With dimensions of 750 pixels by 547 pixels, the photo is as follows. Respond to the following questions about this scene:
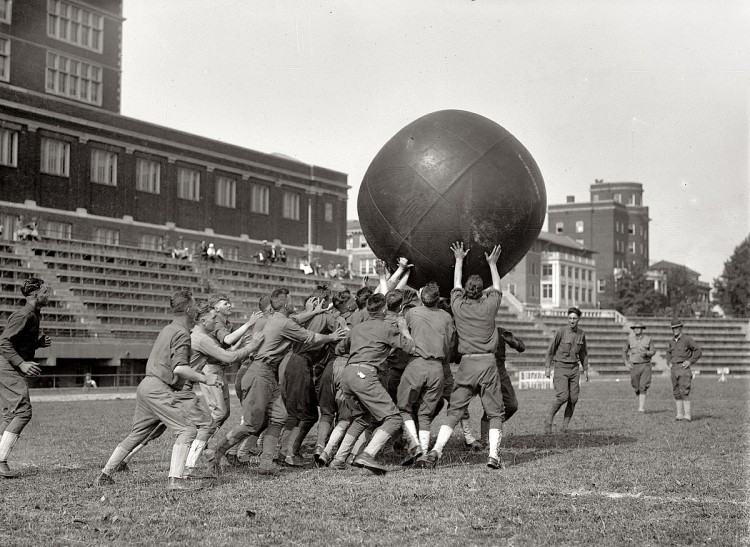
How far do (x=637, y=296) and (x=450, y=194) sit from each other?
281ft

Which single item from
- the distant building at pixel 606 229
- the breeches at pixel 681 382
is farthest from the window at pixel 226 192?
the distant building at pixel 606 229

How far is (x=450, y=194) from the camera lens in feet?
31.9

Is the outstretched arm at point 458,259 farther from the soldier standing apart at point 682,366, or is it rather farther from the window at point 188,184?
the window at point 188,184

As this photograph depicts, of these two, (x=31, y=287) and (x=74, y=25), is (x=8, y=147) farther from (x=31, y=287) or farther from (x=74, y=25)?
(x=31, y=287)

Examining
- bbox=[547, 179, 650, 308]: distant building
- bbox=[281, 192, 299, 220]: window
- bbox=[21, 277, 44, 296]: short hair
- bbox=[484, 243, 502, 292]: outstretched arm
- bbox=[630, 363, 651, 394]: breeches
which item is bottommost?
bbox=[630, 363, 651, 394]: breeches

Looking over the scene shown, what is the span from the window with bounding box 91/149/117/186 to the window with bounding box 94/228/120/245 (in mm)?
2383

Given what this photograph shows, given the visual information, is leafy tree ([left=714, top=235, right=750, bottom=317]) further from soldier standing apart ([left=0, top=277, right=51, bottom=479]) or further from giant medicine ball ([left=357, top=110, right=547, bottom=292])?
soldier standing apart ([left=0, top=277, right=51, bottom=479])

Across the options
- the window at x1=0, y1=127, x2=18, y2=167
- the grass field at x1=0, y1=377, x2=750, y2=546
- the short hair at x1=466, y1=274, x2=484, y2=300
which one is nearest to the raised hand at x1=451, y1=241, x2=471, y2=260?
the short hair at x1=466, y1=274, x2=484, y2=300

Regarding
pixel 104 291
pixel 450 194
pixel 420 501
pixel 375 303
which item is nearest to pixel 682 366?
pixel 450 194

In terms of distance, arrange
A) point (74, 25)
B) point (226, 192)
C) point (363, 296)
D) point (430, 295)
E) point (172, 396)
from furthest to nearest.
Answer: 1. point (226, 192)
2. point (74, 25)
3. point (363, 296)
4. point (430, 295)
5. point (172, 396)

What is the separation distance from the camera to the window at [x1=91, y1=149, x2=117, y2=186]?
44688 mm

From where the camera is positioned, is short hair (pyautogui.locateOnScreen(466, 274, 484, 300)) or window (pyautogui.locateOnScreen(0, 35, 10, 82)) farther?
window (pyautogui.locateOnScreen(0, 35, 10, 82))

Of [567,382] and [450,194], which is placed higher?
[450,194]

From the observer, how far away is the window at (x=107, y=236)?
1740 inches
